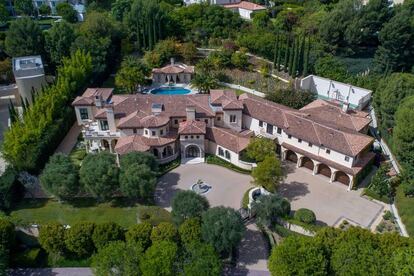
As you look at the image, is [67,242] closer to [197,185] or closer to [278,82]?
[197,185]

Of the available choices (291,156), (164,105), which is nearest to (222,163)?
(291,156)

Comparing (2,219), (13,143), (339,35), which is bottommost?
(2,219)

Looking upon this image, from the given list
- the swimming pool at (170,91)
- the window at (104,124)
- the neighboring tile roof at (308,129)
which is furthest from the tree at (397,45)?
the window at (104,124)

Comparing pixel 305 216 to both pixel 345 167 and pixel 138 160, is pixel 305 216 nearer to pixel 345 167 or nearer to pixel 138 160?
pixel 345 167

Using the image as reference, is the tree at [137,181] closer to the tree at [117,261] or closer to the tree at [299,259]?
the tree at [117,261]

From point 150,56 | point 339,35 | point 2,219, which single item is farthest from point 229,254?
→ point 339,35
